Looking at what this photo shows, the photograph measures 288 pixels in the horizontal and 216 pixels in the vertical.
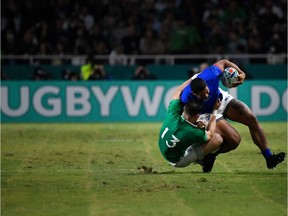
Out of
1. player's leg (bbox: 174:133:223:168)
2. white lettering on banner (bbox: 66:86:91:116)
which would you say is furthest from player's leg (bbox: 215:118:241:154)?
white lettering on banner (bbox: 66:86:91:116)

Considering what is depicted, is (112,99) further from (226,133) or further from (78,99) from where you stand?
(226,133)

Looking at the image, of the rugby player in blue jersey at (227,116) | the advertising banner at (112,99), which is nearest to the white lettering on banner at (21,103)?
the advertising banner at (112,99)

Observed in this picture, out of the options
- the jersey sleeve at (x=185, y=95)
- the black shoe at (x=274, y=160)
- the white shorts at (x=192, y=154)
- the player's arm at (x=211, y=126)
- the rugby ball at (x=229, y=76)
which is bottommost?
the black shoe at (x=274, y=160)

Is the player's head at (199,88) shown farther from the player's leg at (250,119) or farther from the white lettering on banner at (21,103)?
the white lettering on banner at (21,103)

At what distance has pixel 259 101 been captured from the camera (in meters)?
26.3

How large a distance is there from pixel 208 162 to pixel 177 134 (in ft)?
3.65

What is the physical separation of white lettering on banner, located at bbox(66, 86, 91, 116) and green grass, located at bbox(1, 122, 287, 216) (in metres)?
5.35

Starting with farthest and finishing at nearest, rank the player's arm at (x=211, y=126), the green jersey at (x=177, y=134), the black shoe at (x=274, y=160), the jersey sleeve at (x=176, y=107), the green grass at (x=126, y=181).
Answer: the black shoe at (x=274, y=160), the jersey sleeve at (x=176, y=107), the player's arm at (x=211, y=126), the green jersey at (x=177, y=134), the green grass at (x=126, y=181)

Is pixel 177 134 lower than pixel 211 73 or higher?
lower

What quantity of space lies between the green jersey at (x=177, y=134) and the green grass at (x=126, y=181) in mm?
474

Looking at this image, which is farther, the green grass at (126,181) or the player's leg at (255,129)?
the player's leg at (255,129)

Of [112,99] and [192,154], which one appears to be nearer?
[192,154]

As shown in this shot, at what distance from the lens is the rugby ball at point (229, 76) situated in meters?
14.0

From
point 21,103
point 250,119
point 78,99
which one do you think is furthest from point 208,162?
point 21,103
